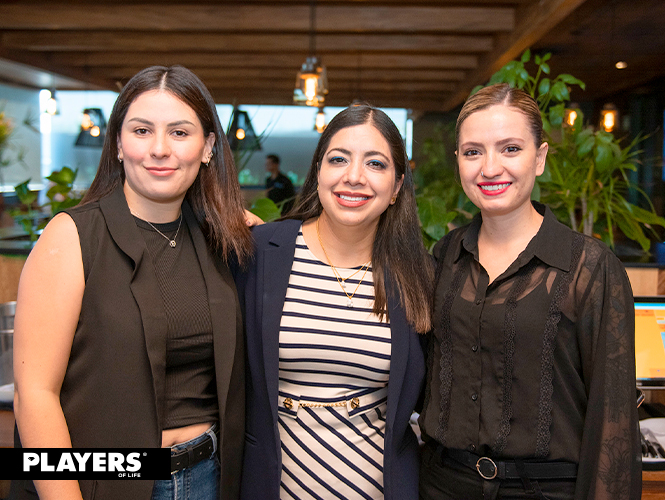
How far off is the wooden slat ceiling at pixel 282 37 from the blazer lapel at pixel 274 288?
297 cm

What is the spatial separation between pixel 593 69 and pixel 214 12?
127 inches

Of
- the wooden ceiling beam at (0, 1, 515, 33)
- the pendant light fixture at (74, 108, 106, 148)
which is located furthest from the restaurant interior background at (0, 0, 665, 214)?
the pendant light fixture at (74, 108, 106, 148)

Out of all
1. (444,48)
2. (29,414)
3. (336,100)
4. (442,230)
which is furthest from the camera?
(336,100)

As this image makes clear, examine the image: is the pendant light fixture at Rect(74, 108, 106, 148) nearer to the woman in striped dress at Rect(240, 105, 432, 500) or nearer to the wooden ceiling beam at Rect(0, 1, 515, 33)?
the wooden ceiling beam at Rect(0, 1, 515, 33)

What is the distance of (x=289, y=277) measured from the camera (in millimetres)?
1576

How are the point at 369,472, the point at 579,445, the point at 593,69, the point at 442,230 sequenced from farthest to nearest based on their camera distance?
1. the point at 593,69
2. the point at 442,230
3. the point at 369,472
4. the point at 579,445

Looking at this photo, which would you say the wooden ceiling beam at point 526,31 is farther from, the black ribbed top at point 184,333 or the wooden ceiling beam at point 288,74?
the black ribbed top at point 184,333

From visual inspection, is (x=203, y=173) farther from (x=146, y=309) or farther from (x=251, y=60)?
(x=251, y=60)

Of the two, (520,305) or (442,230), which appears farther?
(442,230)

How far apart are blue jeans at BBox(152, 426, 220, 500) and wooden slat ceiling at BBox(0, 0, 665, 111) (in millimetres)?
3519

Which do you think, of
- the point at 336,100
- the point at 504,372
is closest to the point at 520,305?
the point at 504,372

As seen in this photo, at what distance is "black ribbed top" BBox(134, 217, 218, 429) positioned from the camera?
1302 millimetres

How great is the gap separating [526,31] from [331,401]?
12.7 ft

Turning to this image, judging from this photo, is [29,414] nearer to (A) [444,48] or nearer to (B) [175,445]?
(B) [175,445]
